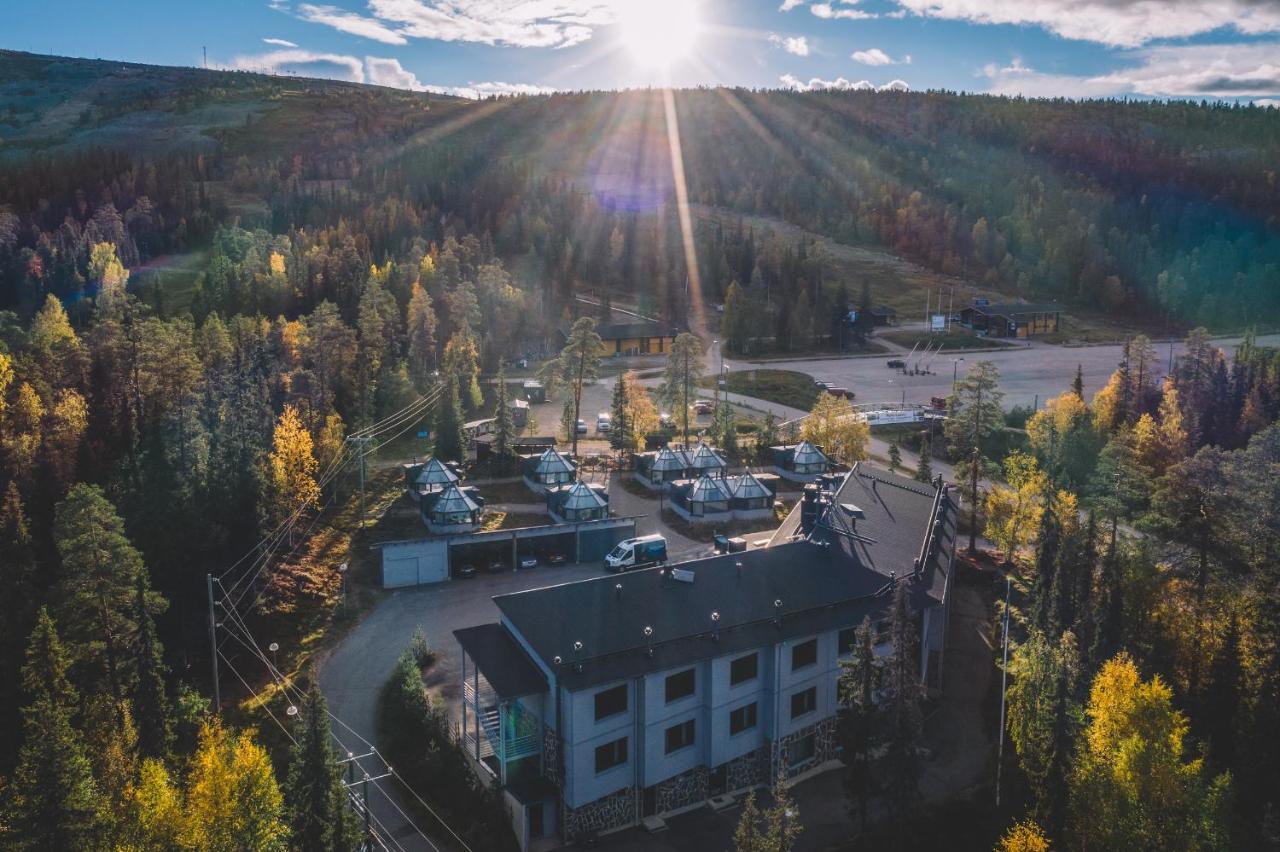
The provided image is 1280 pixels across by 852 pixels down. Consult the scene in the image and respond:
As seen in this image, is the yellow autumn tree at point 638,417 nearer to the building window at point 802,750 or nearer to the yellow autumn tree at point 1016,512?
the yellow autumn tree at point 1016,512

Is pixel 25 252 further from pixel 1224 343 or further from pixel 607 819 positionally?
pixel 1224 343

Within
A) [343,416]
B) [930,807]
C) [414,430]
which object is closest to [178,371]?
[343,416]

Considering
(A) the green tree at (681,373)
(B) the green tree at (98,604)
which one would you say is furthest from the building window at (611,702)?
(A) the green tree at (681,373)

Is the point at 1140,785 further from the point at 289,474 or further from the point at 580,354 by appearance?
the point at 580,354

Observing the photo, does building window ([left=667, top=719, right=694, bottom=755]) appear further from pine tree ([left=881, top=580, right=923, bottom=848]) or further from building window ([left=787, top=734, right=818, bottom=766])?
pine tree ([left=881, top=580, right=923, bottom=848])

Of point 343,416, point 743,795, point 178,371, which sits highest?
point 178,371

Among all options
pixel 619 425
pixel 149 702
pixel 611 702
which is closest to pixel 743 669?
pixel 611 702

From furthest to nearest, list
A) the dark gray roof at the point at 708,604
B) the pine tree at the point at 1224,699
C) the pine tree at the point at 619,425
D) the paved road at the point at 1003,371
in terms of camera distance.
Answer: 1. the paved road at the point at 1003,371
2. the pine tree at the point at 619,425
3. the pine tree at the point at 1224,699
4. the dark gray roof at the point at 708,604
